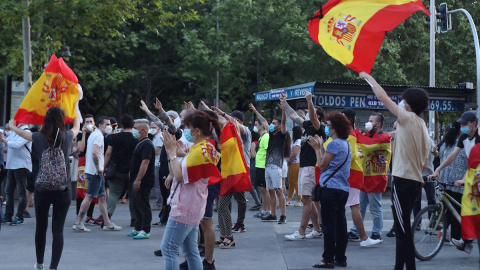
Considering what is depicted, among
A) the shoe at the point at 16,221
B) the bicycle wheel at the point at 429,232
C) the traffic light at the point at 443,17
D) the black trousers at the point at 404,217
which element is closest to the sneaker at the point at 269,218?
the shoe at the point at 16,221

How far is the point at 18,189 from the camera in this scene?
13.4 meters

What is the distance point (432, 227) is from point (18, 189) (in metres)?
7.94

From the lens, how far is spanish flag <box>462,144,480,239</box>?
7.46 m

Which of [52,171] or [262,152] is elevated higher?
[262,152]

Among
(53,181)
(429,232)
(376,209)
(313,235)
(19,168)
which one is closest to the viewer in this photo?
(53,181)

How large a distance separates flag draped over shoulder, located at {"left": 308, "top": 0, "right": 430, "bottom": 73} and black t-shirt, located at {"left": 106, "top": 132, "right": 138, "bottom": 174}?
5.35 metres

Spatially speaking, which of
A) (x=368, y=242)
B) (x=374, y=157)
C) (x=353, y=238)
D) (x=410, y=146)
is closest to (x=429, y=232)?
(x=368, y=242)

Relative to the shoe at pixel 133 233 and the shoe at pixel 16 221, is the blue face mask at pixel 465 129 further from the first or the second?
the shoe at pixel 16 221

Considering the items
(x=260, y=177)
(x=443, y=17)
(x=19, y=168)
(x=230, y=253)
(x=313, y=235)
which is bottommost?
(x=230, y=253)

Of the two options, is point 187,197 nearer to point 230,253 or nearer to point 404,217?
point 404,217

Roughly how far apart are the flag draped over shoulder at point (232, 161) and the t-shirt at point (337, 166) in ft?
4.44

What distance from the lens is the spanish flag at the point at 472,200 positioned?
746cm

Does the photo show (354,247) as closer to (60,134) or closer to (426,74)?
(60,134)

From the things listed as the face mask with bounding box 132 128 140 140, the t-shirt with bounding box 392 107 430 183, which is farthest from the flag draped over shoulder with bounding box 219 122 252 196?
the t-shirt with bounding box 392 107 430 183
